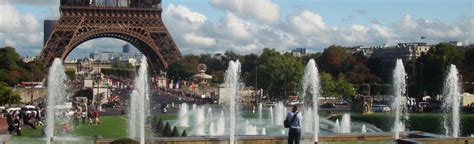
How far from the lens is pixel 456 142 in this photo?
697 inches

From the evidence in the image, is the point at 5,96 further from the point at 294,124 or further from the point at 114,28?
the point at 294,124

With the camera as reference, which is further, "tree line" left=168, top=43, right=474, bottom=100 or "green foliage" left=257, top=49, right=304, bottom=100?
"green foliage" left=257, top=49, right=304, bottom=100

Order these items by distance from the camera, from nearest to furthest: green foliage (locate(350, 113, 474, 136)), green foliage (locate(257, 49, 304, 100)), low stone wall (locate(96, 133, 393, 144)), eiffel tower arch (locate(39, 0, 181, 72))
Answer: low stone wall (locate(96, 133, 393, 144))
green foliage (locate(350, 113, 474, 136))
green foliage (locate(257, 49, 304, 100))
eiffel tower arch (locate(39, 0, 181, 72))

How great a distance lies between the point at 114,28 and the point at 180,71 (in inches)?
606

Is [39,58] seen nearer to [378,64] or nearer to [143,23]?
[143,23]

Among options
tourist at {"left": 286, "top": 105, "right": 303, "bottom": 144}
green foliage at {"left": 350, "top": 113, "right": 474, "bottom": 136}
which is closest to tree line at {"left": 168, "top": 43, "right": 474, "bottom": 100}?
green foliage at {"left": 350, "top": 113, "right": 474, "bottom": 136}

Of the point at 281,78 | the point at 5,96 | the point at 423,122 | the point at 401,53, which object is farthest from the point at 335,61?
the point at 423,122

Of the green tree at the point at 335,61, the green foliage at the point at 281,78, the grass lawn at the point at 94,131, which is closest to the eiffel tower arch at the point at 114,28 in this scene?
the green foliage at the point at 281,78

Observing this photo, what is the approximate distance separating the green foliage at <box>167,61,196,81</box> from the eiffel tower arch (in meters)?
5.85

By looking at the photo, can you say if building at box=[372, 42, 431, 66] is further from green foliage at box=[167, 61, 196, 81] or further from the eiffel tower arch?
the eiffel tower arch

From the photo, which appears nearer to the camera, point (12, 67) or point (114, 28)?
point (12, 67)

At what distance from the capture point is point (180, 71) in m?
110

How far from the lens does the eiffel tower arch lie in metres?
94.9

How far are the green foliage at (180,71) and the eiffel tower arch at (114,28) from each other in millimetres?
5847
